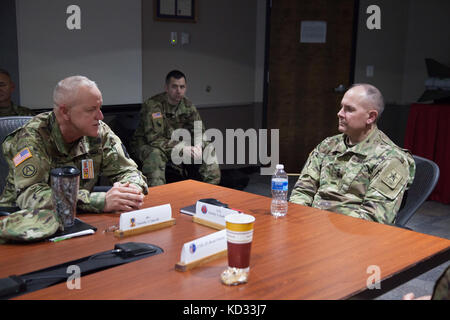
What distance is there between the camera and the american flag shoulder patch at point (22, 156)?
199cm

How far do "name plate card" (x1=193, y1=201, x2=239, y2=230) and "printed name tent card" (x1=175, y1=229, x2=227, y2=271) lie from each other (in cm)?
24

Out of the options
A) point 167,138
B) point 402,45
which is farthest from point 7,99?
point 402,45

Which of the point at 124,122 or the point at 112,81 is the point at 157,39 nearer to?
the point at 112,81

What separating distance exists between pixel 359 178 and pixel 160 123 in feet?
7.85

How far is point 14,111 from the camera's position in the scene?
3893mm

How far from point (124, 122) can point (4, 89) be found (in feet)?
3.57

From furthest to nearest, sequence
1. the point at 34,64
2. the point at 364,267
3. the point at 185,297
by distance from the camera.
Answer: the point at 34,64 → the point at 364,267 → the point at 185,297

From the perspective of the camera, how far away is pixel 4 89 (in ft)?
12.5

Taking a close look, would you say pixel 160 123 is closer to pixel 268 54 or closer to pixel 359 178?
pixel 268 54

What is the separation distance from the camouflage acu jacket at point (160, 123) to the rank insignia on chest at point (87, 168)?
1881 millimetres

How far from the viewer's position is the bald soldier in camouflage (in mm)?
2207

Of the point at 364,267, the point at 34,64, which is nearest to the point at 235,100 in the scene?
the point at 34,64

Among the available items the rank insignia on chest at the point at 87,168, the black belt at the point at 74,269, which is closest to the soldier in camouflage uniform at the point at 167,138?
the rank insignia on chest at the point at 87,168

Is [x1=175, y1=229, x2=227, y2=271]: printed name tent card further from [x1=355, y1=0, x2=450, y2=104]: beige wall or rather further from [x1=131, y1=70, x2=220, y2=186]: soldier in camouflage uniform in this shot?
[x1=355, y1=0, x2=450, y2=104]: beige wall
